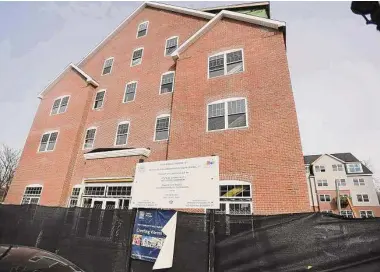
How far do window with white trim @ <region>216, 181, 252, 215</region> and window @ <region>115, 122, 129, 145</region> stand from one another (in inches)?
340

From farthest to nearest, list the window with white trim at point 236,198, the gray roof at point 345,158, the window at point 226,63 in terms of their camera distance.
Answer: the gray roof at point 345,158
the window at point 226,63
the window with white trim at point 236,198

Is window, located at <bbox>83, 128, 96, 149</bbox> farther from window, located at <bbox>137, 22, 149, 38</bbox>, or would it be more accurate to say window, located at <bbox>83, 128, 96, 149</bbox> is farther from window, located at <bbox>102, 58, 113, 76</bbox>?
window, located at <bbox>137, 22, 149, 38</bbox>

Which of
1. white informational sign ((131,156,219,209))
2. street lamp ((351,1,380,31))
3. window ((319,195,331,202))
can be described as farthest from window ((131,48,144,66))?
window ((319,195,331,202))

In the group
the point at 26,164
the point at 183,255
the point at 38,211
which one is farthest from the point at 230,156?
the point at 26,164

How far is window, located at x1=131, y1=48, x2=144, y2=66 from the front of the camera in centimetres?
1953

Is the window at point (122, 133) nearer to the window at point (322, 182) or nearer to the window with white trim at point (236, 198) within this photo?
the window with white trim at point (236, 198)

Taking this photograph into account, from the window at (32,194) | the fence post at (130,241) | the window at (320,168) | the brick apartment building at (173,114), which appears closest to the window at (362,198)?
the window at (320,168)

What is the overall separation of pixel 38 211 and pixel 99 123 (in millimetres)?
10287

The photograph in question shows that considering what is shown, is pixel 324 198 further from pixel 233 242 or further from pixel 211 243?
pixel 211 243

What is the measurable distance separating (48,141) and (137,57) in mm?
10259

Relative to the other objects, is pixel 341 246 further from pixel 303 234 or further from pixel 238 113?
pixel 238 113

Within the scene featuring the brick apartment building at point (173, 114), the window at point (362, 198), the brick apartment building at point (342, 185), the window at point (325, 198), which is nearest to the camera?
the brick apartment building at point (173, 114)

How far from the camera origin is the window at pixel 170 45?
1800 cm

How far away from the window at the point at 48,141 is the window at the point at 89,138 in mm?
2689
